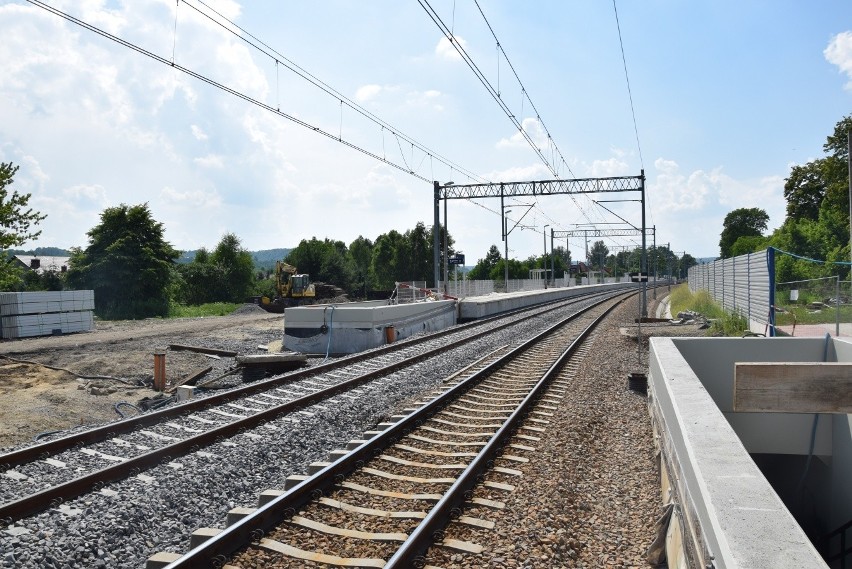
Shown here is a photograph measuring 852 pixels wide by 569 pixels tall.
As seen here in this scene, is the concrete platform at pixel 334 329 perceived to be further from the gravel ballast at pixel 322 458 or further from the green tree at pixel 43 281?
the green tree at pixel 43 281

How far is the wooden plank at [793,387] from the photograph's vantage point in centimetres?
650

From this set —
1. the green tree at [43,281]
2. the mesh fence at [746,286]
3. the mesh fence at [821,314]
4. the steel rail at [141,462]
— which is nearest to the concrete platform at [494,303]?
the mesh fence at [746,286]

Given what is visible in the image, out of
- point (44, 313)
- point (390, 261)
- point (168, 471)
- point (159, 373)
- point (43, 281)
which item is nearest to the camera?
point (168, 471)

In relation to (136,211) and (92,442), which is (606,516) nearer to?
(92,442)

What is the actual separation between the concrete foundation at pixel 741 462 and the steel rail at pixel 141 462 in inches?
216

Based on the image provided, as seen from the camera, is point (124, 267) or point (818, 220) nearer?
point (124, 267)

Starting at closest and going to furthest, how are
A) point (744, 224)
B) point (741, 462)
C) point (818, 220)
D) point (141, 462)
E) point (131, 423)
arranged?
point (741, 462), point (141, 462), point (131, 423), point (818, 220), point (744, 224)

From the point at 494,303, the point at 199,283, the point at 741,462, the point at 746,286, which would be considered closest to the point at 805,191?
the point at 494,303

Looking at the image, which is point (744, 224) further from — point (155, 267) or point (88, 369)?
point (88, 369)

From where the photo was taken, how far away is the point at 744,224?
119 m

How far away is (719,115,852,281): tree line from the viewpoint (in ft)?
123

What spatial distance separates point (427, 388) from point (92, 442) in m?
6.06

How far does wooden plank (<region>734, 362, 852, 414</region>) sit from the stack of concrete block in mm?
30696

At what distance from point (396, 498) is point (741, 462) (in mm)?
3296
